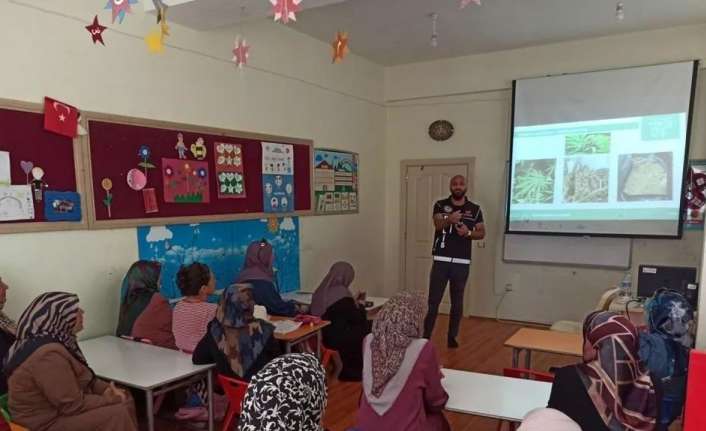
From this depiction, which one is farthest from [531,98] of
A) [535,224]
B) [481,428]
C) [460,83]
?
[481,428]

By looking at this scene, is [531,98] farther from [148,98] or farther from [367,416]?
[367,416]

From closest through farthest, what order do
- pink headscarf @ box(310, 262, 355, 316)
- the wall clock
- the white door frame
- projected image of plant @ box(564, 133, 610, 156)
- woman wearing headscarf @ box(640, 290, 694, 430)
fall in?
woman wearing headscarf @ box(640, 290, 694, 430) → pink headscarf @ box(310, 262, 355, 316) → projected image of plant @ box(564, 133, 610, 156) → the wall clock → the white door frame

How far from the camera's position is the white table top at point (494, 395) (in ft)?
6.63

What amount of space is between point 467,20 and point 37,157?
3.91 meters

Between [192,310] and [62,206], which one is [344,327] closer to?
[192,310]

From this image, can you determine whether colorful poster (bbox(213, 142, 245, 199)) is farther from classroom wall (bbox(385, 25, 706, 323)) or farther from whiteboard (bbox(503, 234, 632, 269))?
whiteboard (bbox(503, 234, 632, 269))

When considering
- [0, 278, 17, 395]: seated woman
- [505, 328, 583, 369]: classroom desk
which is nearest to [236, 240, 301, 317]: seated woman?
[0, 278, 17, 395]: seated woman

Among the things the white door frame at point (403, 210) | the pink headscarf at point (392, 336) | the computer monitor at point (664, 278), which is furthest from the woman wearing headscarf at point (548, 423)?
the white door frame at point (403, 210)

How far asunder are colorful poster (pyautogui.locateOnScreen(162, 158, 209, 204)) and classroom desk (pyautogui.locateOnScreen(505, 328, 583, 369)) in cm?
268

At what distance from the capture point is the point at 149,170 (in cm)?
368

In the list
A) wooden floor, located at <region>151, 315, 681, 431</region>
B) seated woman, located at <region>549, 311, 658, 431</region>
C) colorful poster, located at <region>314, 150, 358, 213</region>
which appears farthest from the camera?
colorful poster, located at <region>314, 150, 358, 213</region>

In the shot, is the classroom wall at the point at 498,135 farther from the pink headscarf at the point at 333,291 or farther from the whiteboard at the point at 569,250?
the pink headscarf at the point at 333,291

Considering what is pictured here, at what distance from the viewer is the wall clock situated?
621cm

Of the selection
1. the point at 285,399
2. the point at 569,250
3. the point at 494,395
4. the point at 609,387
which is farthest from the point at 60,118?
the point at 569,250
